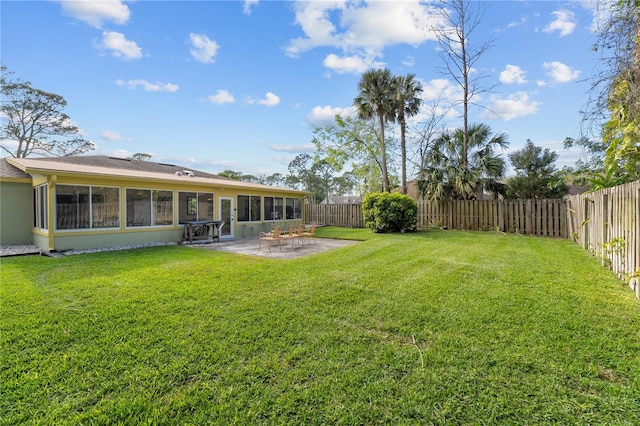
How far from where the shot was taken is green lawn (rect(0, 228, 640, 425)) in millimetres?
2115

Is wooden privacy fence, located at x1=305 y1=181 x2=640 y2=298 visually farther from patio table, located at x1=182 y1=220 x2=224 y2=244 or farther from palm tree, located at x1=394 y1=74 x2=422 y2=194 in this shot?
patio table, located at x1=182 y1=220 x2=224 y2=244

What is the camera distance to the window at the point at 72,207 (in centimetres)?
867

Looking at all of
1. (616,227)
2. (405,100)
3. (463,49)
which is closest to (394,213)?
(616,227)

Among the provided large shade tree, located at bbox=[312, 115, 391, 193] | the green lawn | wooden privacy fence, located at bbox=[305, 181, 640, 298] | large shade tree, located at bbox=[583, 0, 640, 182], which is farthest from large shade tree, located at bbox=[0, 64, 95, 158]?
large shade tree, located at bbox=[583, 0, 640, 182]

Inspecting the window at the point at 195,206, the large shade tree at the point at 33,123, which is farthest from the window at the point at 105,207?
the large shade tree at the point at 33,123

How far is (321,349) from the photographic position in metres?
2.95

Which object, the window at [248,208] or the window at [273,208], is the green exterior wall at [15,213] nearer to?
the window at [248,208]

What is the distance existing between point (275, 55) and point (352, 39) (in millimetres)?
3977

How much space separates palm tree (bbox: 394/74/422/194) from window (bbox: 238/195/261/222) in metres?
9.78

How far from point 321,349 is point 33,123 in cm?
3283

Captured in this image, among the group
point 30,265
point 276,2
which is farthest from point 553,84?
point 30,265

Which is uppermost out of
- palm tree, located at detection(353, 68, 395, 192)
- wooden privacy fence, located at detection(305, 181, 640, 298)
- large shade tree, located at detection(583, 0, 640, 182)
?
palm tree, located at detection(353, 68, 395, 192)

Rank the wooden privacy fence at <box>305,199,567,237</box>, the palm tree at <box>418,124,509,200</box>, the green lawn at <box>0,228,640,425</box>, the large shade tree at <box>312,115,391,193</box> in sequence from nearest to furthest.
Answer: the green lawn at <box>0,228,640,425</box> → the wooden privacy fence at <box>305,199,567,237</box> → the palm tree at <box>418,124,509,200</box> → the large shade tree at <box>312,115,391,193</box>

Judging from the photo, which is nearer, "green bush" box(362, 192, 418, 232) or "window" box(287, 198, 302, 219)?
"green bush" box(362, 192, 418, 232)
